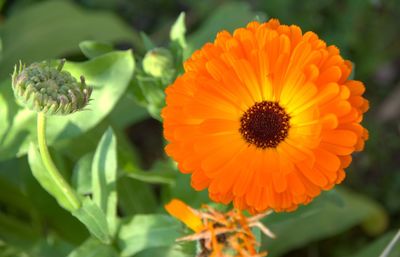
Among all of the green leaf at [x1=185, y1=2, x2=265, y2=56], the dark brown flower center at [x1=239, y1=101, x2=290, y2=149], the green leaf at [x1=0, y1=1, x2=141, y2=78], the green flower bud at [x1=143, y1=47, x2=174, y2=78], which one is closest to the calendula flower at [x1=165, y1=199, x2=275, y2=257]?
the dark brown flower center at [x1=239, y1=101, x2=290, y2=149]

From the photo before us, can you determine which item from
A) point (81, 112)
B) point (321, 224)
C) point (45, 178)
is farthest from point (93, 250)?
point (321, 224)

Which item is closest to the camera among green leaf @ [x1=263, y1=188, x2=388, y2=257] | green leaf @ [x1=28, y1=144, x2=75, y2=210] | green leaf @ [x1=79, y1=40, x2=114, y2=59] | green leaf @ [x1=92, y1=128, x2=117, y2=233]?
green leaf @ [x1=28, y1=144, x2=75, y2=210]

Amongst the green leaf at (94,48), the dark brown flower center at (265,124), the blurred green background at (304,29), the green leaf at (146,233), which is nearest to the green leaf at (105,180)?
the green leaf at (146,233)

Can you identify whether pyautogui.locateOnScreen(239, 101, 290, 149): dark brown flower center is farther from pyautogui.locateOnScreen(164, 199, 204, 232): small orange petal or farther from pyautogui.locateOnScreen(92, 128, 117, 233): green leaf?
pyautogui.locateOnScreen(92, 128, 117, 233): green leaf

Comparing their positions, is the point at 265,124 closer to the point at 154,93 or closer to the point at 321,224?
the point at 154,93

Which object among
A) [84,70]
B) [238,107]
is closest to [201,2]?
[84,70]

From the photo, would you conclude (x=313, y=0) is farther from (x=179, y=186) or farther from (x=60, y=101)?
(x=60, y=101)

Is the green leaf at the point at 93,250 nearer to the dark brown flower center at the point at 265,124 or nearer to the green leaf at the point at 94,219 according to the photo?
the green leaf at the point at 94,219
